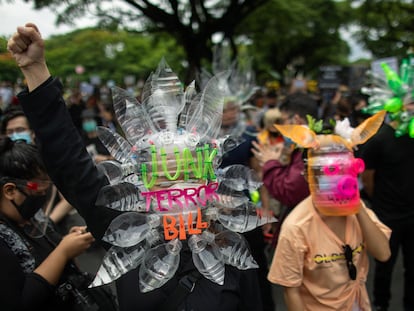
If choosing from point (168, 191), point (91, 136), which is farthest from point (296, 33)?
point (168, 191)

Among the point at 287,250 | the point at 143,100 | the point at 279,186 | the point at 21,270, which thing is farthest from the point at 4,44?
the point at 279,186

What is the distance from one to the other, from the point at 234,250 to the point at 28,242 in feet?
3.25

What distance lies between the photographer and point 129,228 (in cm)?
134

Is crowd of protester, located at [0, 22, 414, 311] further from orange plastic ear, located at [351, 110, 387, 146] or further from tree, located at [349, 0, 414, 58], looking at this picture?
tree, located at [349, 0, 414, 58]

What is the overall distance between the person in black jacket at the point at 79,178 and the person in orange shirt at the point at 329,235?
1.62 feet

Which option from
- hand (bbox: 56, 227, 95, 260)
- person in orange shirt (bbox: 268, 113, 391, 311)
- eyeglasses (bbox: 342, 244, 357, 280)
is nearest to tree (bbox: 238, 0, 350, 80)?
person in orange shirt (bbox: 268, 113, 391, 311)

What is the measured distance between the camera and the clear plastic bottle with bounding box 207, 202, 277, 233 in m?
1.41

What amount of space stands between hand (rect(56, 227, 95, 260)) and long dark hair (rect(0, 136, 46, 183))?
0.37 metres

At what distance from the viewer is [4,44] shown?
4.26ft

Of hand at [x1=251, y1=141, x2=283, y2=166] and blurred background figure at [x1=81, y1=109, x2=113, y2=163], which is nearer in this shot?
hand at [x1=251, y1=141, x2=283, y2=166]

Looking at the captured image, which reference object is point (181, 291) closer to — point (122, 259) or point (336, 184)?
point (122, 259)

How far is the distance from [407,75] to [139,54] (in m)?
36.7

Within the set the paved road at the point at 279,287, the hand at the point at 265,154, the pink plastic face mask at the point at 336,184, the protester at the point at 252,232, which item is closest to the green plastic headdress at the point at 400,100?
the hand at the point at 265,154

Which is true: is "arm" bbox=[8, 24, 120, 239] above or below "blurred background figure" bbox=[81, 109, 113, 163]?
above
